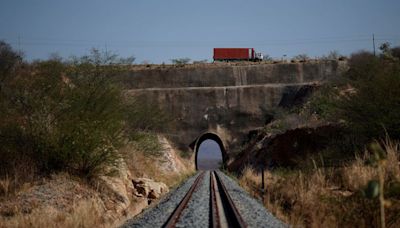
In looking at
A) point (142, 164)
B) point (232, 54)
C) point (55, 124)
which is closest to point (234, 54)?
point (232, 54)

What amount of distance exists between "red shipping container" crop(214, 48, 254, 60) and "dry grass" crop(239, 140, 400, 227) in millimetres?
37478

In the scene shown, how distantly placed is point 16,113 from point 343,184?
9.24 m

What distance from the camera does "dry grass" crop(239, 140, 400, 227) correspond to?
7043 mm

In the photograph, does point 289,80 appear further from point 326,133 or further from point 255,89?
point 326,133

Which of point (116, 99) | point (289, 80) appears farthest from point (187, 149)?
point (116, 99)

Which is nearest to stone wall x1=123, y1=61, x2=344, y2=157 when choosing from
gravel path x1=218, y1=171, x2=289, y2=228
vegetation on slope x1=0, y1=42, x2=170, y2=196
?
vegetation on slope x1=0, y1=42, x2=170, y2=196

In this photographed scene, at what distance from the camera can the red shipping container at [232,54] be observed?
51031 mm

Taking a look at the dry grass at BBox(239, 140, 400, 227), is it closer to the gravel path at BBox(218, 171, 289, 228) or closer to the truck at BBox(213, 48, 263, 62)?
the gravel path at BBox(218, 171, 289, 228)

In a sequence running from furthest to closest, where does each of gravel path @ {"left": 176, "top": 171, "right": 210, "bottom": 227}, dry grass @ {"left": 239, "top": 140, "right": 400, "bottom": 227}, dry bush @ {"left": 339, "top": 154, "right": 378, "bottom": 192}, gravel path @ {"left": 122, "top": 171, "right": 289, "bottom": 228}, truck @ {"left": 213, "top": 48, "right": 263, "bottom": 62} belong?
truck @ {"left": 213, "top": 48, "right": 263, "bottom": 62}
gravel path @ {"left": 176, "top": 171, "right": 210, "bottom": 227}
gravel path @ {"left": 122, "top": 171, "right": 289, "bottom": 228}
dry bush @ {"left": 339, "top": 154, "right": 378, "bottom": 192}
dry grass @ {"left": 239, "top": 140, "right": 400, "bottom": 227}

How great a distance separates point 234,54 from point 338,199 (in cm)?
4365

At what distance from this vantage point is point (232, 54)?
2019 inches

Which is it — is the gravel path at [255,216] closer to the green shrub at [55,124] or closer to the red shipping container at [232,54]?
the green shrub at [55,124]

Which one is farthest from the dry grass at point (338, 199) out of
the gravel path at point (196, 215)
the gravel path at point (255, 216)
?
the gravel path at point (196, 215)

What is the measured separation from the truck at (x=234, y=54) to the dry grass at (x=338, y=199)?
37395 mm
